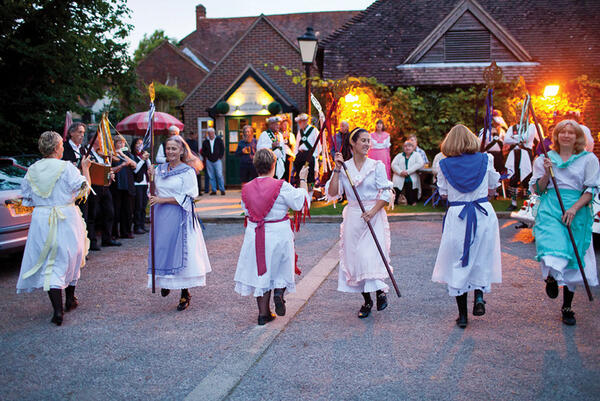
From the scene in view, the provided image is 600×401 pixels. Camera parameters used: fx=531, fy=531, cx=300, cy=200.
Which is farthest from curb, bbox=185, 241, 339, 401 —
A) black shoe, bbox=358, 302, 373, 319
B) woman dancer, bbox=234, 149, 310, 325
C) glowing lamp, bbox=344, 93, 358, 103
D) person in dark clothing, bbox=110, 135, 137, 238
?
glowing lamp, bbox=344, 93, 358, 103

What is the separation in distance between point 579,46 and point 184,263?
16335mm

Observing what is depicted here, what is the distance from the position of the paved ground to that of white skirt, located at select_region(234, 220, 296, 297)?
1.31 ft

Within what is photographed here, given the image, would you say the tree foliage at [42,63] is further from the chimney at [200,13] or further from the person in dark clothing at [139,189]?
the chimney at [200,13]

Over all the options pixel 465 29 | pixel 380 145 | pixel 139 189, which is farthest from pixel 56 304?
pixel 465 29

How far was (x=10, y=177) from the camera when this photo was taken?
748 cm

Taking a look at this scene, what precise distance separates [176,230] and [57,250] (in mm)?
1145

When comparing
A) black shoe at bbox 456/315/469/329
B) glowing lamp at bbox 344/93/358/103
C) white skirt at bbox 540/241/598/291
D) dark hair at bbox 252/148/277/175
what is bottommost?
black shoe at bbox 456/315/469/329

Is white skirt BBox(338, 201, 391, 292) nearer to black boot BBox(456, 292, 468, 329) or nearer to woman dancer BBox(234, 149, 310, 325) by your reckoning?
woman dancer BBox(234, 149, 310, 325)

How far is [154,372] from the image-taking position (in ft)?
12.9

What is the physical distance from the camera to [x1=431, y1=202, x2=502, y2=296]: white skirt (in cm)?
477

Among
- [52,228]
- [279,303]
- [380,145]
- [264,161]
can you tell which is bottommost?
[279,303]

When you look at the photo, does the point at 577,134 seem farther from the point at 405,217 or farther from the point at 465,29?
the point at 465,29

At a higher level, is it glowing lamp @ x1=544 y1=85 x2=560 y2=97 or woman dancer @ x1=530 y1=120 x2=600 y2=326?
glowing lamp @ x1=544 y1=85 x2=560 y2=97

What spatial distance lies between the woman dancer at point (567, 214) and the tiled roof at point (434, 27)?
11.5 meters
